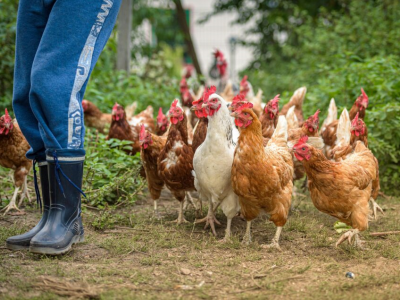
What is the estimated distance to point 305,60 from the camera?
359 inches

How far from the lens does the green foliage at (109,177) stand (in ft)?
14.3

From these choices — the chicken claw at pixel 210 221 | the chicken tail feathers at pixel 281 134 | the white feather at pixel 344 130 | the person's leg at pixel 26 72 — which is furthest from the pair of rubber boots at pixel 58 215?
the white feather at pixel 344 130

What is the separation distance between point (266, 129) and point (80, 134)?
7.42 ft

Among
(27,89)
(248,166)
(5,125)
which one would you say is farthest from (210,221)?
(5,125)

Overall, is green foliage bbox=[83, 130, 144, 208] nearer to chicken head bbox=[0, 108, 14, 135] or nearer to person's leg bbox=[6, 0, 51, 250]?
chicken head bbox=[0, 108, 14, 135]

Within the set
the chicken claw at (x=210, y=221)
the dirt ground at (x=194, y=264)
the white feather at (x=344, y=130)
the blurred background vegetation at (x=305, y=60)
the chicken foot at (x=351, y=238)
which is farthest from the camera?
the blurred background vegetation at (x=305, y=60)

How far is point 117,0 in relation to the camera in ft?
10.1

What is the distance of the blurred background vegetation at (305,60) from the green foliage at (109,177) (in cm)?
214

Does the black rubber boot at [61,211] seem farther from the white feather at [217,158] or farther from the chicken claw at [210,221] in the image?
the chicken claw at [210,221]

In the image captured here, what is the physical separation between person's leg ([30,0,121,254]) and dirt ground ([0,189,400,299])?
211 millimetres

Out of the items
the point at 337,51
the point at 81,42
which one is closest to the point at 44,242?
the point at 81,42

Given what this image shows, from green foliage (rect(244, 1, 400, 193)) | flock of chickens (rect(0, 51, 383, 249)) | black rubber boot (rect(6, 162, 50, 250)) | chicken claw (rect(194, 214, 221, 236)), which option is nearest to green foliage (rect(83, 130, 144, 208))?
flock of chickens (rect(0, 51, 383, 249))

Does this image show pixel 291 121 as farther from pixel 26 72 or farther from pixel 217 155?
pixel 26 72

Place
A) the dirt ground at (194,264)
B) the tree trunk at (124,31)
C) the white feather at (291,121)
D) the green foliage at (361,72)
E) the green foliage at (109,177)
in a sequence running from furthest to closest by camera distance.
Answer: the tree trunk at (124,31), the green foliage at (361,72), the white feather at (291,121), the green foliage at (109,177), the dirt ground at (194,264)
